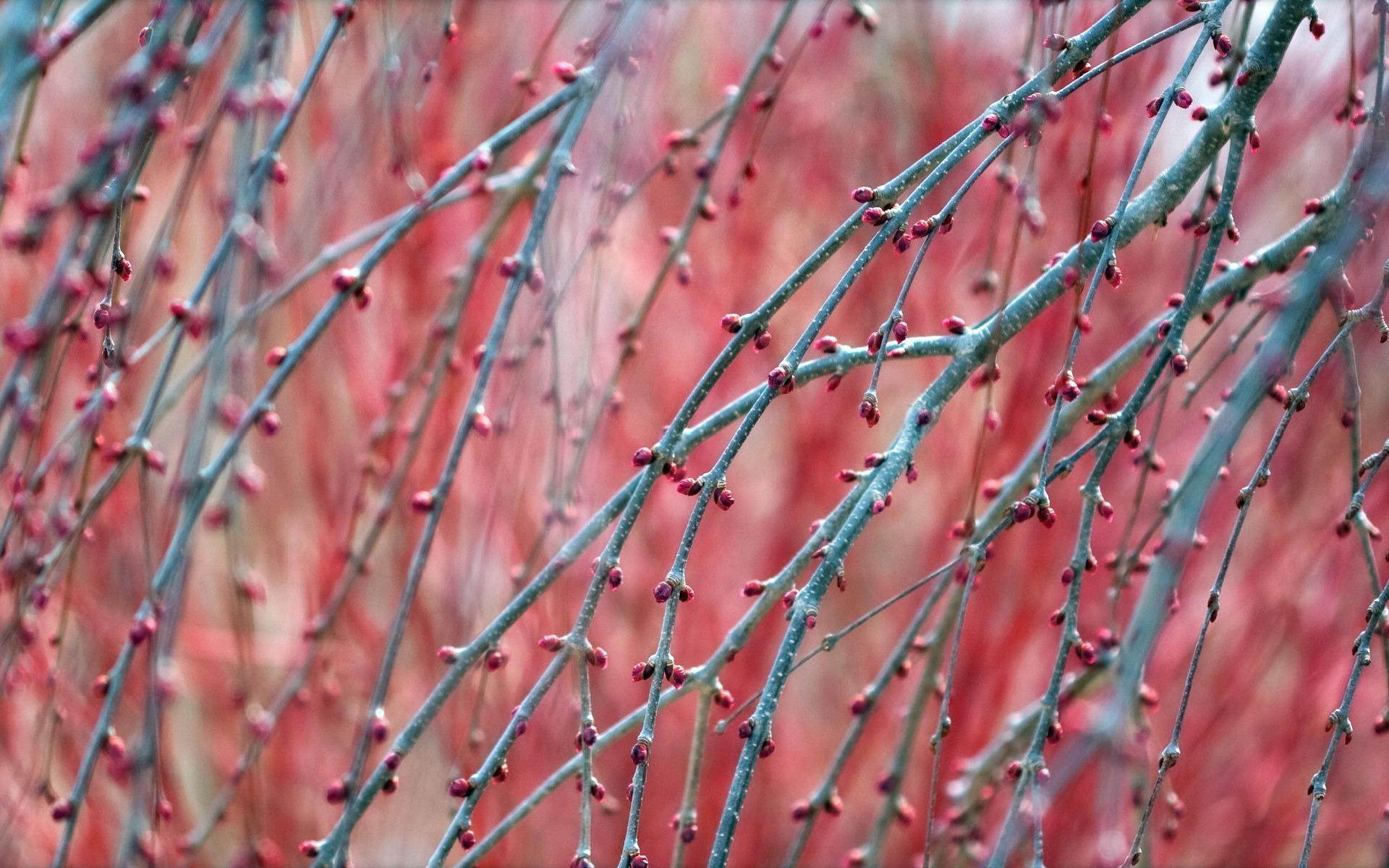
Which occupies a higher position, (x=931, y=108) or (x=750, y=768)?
(x=931, y=108)

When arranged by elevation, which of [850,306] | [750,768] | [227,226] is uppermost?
[850,306]

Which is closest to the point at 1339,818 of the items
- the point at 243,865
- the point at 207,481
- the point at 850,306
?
the point at 850,306

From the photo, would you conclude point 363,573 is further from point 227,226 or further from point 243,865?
point 227,226

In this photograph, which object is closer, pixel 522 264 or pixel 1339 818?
pixel 522 264

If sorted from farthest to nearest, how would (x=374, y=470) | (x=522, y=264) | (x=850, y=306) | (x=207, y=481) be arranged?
1. (x=850, y=306)
2. (x=374, y=470)
3. (x=522, y=264)
4. (x=207, y=481)

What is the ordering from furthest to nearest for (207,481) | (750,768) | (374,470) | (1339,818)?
(1339,818) → (374,470) → (207,481) → (750,768)

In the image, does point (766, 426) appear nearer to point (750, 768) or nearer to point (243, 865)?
point (243, 865)

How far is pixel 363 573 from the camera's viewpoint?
1815 mm

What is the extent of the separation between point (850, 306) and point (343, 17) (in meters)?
2.47

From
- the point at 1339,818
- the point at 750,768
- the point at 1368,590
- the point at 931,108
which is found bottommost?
the point at 750,768

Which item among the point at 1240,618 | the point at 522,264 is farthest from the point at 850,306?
the point at 522,264

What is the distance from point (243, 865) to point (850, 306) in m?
2.38

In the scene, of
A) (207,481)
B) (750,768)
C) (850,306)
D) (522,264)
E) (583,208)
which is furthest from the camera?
(850,306)

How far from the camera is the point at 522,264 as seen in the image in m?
1.43
